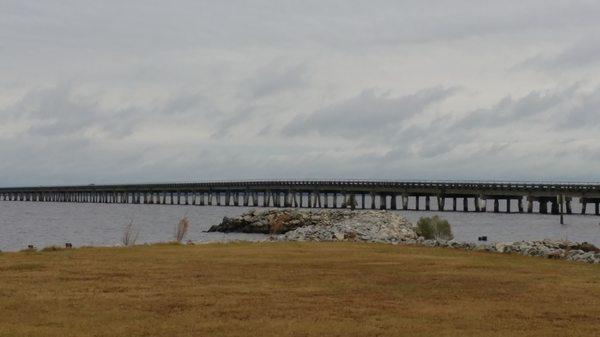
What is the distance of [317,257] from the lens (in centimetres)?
2916

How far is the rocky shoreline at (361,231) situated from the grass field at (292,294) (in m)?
2.76

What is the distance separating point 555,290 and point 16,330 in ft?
42.1

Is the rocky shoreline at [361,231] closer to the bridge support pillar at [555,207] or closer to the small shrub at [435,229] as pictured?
the small shrub at [435,229]

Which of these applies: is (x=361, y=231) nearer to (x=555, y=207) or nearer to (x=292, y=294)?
(x=292, y=294)

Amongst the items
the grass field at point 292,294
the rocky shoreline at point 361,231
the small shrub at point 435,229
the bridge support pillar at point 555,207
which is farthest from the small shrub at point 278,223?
the bridge support pillar at point 555,207

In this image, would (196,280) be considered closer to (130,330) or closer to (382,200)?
(130,330)

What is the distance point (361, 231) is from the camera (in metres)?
52.9

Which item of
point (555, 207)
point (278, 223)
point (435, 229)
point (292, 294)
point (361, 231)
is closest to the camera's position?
point (292, 294)

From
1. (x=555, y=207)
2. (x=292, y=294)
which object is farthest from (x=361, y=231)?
(x=555, y=207)

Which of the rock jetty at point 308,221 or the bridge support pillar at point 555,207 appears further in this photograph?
the bridge support pillar at point 555,207

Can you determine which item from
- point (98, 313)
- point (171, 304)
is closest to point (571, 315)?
point (171, 304)

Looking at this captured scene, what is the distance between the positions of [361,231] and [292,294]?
33272mm

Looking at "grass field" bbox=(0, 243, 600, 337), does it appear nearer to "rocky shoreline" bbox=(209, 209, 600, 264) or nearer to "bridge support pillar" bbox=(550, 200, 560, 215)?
"rocky shoreline" bbox=(209, 209, 600, 264)

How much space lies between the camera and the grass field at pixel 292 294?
1584cm
